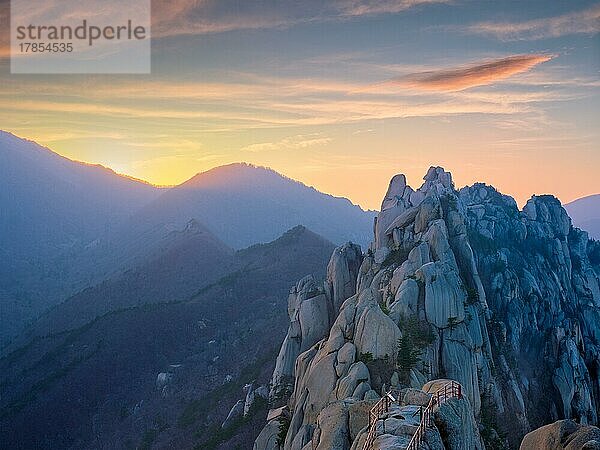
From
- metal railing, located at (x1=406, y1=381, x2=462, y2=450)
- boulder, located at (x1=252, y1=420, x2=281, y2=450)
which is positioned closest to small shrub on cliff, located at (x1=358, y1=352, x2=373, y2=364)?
boulder, located at (x1=252, y1=420, x2=281, y2=450)

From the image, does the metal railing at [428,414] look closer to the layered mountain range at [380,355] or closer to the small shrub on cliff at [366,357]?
the layered mountain range at [380,355]

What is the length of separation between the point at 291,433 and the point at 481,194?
2874 inches

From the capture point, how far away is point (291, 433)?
46.1 meters

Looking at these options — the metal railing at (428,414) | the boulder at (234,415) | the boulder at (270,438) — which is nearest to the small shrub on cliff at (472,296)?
the boulder at (270,438)

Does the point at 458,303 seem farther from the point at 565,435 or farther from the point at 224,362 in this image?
the point at 224,362

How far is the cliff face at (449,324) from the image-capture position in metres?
43.7

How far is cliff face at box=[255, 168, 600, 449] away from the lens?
4366 centimetres

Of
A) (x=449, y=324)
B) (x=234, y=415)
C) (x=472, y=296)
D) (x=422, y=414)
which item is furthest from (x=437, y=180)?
(x=422, y=414)

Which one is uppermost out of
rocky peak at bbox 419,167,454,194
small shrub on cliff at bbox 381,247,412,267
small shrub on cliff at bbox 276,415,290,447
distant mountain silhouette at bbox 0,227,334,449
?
rocky peak at bbox 419,167,454,194

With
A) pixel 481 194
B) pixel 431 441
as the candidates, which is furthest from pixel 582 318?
pixel 431 441

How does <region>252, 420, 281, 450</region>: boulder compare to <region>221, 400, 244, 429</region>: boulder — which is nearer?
<region>252, 420, 281, 450</region>: boulder

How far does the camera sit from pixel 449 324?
52.5 metres

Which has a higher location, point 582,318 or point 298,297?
point 298,297

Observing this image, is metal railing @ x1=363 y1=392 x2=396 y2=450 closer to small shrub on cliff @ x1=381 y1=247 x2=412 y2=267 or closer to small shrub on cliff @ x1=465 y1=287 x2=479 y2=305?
small shrub on cliff @ x1=465 y1=287 x2=479 y2=305
